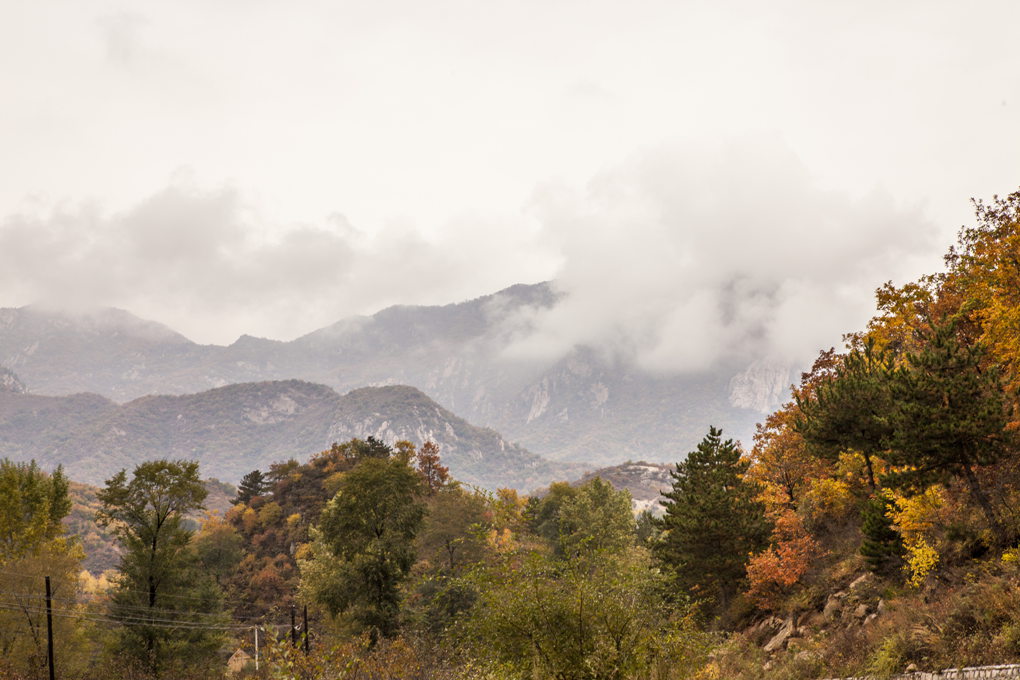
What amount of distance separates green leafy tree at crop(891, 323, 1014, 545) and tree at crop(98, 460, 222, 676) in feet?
115

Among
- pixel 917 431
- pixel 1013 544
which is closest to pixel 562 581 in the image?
pixel 917 431

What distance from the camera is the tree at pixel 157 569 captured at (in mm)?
31359

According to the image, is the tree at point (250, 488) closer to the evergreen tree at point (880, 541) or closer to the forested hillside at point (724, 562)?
the forested hillside at point (724, 562)

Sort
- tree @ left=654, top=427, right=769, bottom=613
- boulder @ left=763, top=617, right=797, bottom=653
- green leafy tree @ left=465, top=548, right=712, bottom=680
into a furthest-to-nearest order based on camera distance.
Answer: tree @ left=654, top=427, right=769, bottom=613, boulder @ left=763, top=617, right=797, bottom=653, green leafy tree @ left=465, top=548, right=712, bottom=680

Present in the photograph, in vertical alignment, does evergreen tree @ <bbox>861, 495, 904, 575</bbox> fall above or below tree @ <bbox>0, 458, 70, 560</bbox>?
below

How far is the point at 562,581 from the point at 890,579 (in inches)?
596

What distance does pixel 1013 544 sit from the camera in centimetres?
1703

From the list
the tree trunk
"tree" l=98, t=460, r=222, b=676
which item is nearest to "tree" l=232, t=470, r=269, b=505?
"tree" l=98, t=460, r=222, b=676

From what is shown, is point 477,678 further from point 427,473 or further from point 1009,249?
point 427,473

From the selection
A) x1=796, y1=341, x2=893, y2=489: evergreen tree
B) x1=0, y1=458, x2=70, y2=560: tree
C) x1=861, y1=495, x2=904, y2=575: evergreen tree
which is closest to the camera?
x1=861, y1=495, x2=904, y2=575: evergreen tree

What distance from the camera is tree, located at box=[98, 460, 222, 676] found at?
103ft

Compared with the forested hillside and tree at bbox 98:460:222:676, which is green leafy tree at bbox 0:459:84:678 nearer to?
the forested hillside

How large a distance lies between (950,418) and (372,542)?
29527 mm

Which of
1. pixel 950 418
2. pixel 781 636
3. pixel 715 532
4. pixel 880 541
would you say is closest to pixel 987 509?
pixel 950 418
